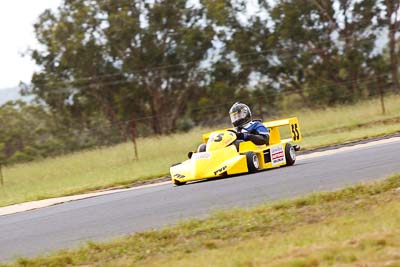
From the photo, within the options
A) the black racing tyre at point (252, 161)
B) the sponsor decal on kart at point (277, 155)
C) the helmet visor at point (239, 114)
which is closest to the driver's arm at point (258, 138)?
the sponsor decal on kart at point (277, 155)

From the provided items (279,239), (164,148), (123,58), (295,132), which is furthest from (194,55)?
(279,239)

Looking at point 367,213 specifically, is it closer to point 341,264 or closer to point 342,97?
Result: point 341,264

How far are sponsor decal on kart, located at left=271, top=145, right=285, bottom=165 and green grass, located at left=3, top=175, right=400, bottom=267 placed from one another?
5914 millimetres

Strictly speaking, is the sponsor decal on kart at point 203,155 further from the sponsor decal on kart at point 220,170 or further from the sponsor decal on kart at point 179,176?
the sponsor decal on kart at point 179,176

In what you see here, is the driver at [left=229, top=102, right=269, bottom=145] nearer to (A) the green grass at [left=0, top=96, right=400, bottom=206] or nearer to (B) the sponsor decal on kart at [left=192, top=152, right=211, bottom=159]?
(B) the sponsor decal on kart at [left=192, top=152, right=211, bottom=159]

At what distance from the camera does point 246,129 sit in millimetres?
17281

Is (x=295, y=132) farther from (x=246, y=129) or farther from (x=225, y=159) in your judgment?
(x=225, y=159)

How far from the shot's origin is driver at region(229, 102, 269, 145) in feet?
56.0

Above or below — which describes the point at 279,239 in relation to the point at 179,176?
below

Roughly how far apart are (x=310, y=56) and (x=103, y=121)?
38.2ft

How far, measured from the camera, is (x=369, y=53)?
44125 millimetres

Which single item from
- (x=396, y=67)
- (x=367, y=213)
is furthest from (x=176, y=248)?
(x=396, y=67)

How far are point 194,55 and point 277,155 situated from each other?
1122 inches

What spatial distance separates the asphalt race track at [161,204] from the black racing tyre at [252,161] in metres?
0.25
